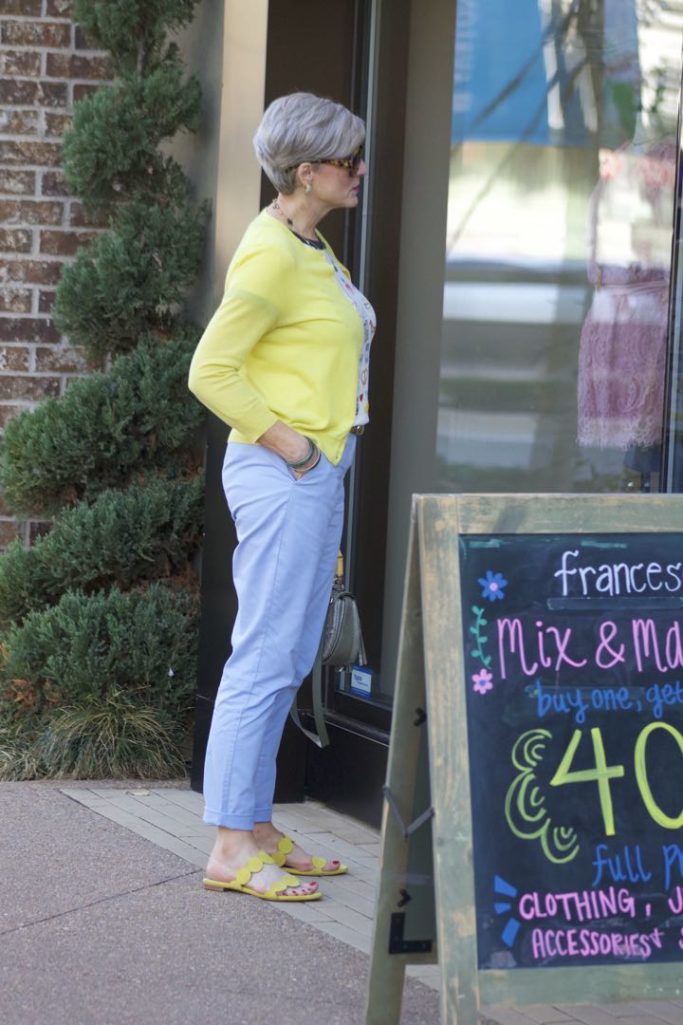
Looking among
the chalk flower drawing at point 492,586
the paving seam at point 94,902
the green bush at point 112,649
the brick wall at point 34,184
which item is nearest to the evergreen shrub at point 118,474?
the green bush at point 112,649

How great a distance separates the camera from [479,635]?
11.1 feet

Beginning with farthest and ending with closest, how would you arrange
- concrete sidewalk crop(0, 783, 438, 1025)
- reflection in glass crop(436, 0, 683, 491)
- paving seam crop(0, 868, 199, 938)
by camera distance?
1. reflection in glass crop(436, 0, 683, 491)
2. paving seam crop(0, 868, 199, 938)
3. concrete sidewalk crop(0, 783, 438, 1025)

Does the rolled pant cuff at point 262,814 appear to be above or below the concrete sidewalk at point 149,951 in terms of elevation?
above

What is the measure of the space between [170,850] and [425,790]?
1709mm

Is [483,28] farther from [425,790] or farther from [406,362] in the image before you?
[425,790]

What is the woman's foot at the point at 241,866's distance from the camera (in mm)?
4562

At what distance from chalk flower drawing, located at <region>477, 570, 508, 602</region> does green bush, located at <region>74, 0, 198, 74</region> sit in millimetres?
3562

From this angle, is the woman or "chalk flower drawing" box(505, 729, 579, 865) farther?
the woman

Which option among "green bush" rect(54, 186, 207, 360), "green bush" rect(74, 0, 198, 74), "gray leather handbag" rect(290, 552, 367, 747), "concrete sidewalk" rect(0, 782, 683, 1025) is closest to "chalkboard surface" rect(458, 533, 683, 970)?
"concrete sidewalk" rect(0, 782, 683, 1025)

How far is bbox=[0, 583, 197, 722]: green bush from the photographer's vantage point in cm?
600

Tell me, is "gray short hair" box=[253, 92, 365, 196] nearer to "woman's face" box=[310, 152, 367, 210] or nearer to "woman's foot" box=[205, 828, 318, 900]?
"woman's face" box=[310, 152, 367, 210]

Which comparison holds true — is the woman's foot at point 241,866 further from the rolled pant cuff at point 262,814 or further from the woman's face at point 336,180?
the woman's face at point 336,180

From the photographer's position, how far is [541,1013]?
3850 mm

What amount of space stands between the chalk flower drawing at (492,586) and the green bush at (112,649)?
2.82m
